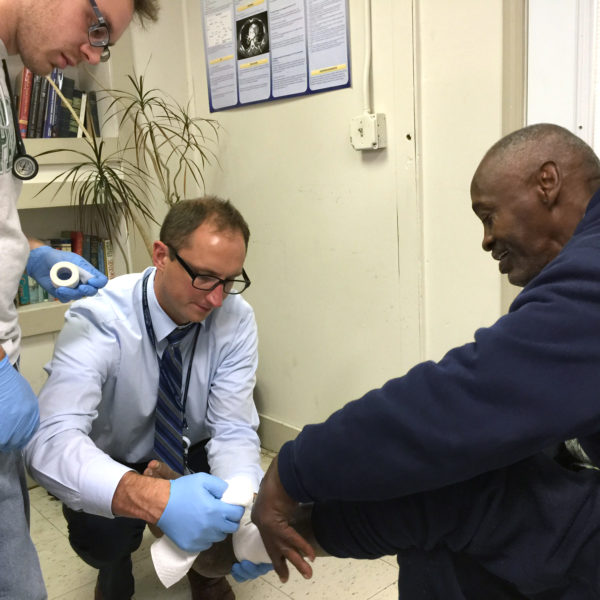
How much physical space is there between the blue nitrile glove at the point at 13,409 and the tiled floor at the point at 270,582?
0.93 meters

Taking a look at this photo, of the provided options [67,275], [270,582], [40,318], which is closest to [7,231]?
[67,275]

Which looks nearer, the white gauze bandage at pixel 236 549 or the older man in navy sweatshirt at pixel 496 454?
the older man in navy sweatshirt at pixel 496 454

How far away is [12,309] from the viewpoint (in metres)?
1.11

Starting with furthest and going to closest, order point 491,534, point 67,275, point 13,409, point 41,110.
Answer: point 41,110 → point 67,275 → point 13,409 → point 491,534

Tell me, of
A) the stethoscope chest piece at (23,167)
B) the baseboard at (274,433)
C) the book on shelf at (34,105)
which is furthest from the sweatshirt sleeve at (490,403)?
the book on shelf at (34,105)

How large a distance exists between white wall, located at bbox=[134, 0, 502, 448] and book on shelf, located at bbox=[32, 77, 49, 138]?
45 centimetres

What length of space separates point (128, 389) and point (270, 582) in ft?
2.46

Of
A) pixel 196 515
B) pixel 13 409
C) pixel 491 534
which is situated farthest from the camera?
pixel 196 515

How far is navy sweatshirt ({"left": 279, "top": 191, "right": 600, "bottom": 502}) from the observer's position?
0.78 m

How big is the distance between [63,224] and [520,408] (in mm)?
2434

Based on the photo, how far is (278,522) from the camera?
1.05 metres

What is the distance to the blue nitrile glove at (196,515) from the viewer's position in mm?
1143

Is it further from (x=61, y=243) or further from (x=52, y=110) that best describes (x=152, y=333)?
(x=52, y=110)

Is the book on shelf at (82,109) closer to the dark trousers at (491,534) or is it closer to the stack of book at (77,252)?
the stack of book at (77,252)
